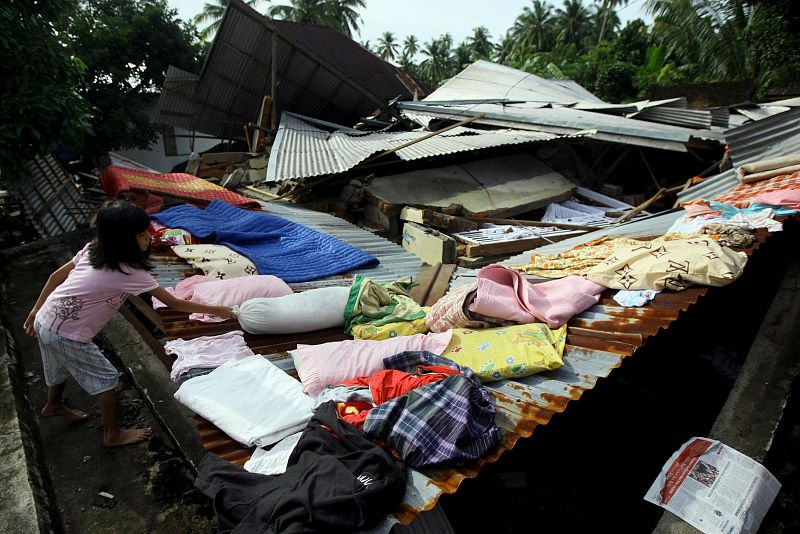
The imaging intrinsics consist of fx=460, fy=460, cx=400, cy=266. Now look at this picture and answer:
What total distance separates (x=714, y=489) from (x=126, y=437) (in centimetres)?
444

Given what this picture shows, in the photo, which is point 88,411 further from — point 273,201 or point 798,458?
point 798,458

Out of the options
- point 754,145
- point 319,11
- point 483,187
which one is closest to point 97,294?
point 483,187

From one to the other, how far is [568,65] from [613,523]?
1068 inches

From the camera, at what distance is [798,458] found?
12.1ft

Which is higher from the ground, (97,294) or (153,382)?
(97,294)

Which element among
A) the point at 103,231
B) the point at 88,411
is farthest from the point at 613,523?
the point at 88,411

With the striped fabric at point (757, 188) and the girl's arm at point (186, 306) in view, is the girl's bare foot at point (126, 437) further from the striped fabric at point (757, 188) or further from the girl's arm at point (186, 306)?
the striped fabric at point (757, 188)

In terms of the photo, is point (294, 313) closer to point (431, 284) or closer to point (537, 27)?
point (431, 284)

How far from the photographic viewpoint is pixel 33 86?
616cm

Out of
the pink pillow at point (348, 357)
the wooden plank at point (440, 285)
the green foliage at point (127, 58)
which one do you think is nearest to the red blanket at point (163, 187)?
the wooden plank at point (440, 285)

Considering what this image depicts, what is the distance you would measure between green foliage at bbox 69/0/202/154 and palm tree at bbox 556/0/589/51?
102 feet

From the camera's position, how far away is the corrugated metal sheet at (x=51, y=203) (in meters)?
9.26

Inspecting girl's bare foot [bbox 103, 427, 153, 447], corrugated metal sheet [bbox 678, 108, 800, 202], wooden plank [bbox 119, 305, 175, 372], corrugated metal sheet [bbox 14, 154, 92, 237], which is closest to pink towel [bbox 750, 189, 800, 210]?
corrugated metal sheet [bbox 678, 108, 800, 202]

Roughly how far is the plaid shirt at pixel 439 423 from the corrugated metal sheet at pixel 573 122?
731 centimetres
